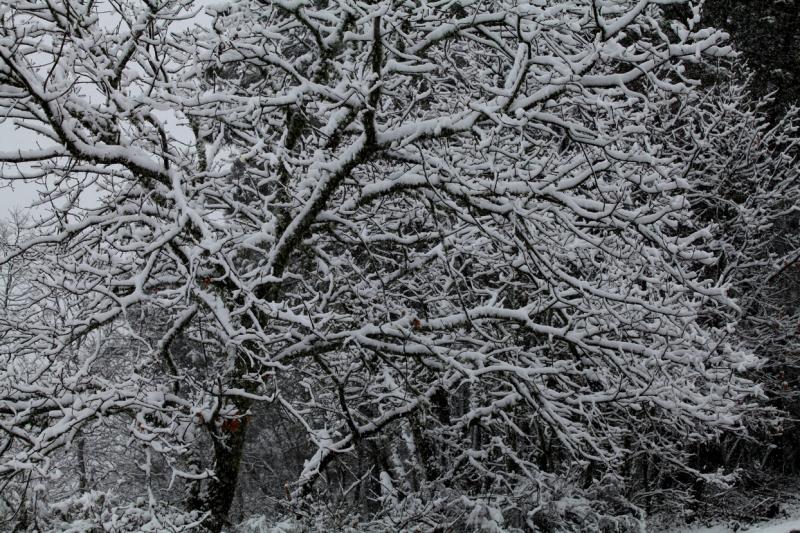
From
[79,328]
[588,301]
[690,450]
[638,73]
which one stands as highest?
[638,73]

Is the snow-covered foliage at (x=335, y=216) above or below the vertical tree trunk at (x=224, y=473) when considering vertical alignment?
above

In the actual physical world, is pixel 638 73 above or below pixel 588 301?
above

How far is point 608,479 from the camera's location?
8.55 m

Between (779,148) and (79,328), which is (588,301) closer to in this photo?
(79,328)

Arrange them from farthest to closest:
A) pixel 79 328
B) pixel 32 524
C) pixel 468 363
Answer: pixel 468 363 → pixel 79 328 → pixel 32 524

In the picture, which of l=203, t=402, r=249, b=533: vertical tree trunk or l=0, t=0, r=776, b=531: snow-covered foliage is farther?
l=203, t=402, r=249, b=533: vertical tree trunk

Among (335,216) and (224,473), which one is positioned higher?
(335,216)

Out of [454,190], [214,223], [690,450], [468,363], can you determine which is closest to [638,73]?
[454,190]

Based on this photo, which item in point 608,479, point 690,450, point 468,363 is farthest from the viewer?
point 690,450

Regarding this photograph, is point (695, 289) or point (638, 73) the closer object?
point (638, 73)

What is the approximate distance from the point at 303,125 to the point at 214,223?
144 cm

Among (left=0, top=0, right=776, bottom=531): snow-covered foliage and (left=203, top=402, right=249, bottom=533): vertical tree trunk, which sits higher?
(left=0, top=0, right=776, bottom=531): snow-covered foliage

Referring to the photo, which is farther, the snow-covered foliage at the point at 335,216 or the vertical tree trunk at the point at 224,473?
the vertical tree trunk at the point at 224,473

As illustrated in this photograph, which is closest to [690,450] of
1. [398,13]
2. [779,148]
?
[779,148]
